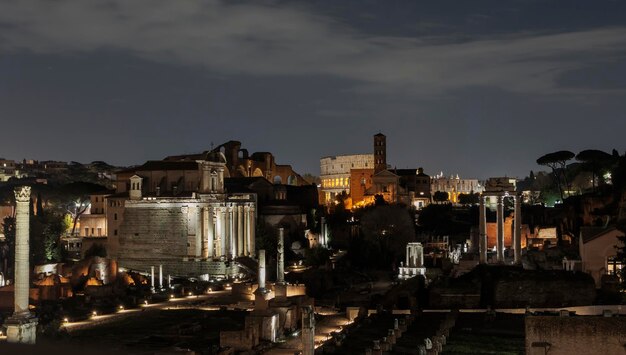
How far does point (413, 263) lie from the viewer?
5747 cm

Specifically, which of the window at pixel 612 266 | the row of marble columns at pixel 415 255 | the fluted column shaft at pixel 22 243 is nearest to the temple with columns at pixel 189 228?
the row of marble columns at pixel 415 255

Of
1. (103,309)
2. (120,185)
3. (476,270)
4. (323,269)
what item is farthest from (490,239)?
(103,309)

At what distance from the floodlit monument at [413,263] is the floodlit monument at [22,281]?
34.8 meters

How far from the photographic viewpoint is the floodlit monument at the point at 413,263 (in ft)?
186

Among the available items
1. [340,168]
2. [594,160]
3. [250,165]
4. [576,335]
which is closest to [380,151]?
[250,165]

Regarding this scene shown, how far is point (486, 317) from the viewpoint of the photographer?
116ft

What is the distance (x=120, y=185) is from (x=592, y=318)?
5505cm

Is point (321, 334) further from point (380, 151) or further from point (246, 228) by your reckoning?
point (380, 151)

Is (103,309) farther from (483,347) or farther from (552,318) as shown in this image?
(552,318)

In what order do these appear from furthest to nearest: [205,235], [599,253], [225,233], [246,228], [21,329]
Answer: [246,228], [225,233], [205,235], [599,253], [21,329]

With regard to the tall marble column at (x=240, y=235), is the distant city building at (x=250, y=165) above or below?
above

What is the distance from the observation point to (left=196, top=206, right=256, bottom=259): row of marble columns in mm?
58031

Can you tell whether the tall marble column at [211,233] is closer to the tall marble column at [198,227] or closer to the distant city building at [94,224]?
the tall marble column at [198,227]

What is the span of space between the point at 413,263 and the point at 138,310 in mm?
22804
